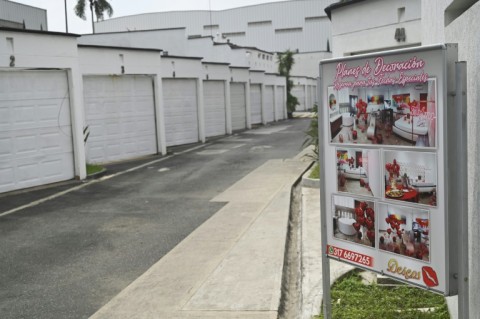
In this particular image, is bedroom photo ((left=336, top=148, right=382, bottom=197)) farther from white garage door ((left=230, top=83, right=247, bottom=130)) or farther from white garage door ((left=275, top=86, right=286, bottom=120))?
white garage door ((left=275, top=86, right=286, bottom=120))

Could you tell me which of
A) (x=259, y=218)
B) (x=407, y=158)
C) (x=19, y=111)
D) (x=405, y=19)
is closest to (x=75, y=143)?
(x=19, y=111)

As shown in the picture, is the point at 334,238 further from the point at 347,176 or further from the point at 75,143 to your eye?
the point at 75,143

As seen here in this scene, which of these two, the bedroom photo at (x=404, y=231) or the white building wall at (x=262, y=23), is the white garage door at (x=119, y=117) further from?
the white building wall at (x=262, y=23)

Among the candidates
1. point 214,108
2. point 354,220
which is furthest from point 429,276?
point 214,108

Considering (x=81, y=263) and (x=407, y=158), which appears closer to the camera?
(x=407, y=158)

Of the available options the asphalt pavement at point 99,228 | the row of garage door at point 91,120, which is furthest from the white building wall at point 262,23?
the asphalt pavement at point 99,228

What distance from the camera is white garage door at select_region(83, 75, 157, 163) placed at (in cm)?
1920

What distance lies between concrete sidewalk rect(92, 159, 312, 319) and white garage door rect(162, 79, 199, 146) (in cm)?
1306

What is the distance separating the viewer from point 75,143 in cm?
1623

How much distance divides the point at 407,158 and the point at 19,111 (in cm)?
1279

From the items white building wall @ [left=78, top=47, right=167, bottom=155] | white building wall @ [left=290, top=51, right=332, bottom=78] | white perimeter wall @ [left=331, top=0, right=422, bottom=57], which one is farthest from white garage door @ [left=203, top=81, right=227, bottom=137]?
white building wall @ [left=290, top=51, right=332, bottom=78]

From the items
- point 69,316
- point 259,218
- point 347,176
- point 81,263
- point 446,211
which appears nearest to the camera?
point 446,211

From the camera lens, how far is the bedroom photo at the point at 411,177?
378 cm

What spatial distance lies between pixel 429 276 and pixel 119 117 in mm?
Answer: 17383
